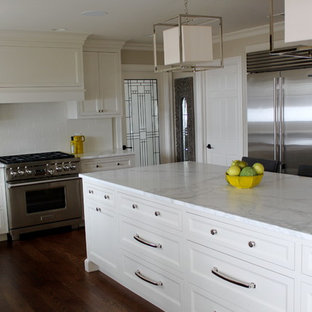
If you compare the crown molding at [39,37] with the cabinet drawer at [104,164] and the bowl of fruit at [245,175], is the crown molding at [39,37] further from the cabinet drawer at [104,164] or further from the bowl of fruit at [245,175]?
the bowl of fruit at [245,175]

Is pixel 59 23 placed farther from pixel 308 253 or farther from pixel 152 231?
pixel 308 253

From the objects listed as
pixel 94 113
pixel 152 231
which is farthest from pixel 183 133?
pixel 152 231

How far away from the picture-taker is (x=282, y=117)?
5.39 metres

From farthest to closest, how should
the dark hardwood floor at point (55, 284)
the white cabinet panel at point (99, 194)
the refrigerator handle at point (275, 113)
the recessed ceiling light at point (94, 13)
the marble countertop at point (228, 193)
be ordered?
the refrigerator handle at point (275, 113)
the recessed ceiling light at point (94, 13)
the white cabinet panel at point (99, 194)
the dark hardwood floor at point (55, 284)
the marble countertop at point (228, 193)

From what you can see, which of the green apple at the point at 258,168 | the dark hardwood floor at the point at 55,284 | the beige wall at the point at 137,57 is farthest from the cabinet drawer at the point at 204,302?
the beige wall at the point at 137,57

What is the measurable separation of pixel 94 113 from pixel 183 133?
1703 mm

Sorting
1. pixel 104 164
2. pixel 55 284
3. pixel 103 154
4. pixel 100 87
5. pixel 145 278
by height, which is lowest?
pixel 55 284

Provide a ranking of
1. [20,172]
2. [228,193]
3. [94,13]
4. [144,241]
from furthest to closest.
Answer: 1. [20,172]
2. [94,13]
3. [144,241]
4. [228,193]

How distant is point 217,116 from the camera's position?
21.1 ft

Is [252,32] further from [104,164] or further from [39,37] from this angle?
[39,37]

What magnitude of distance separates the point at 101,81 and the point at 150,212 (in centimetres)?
338

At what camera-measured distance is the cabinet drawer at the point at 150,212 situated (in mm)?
2859

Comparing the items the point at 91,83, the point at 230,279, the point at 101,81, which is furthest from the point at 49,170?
the point at 230,279

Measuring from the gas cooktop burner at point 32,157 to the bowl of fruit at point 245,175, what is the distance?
2.87 metres
